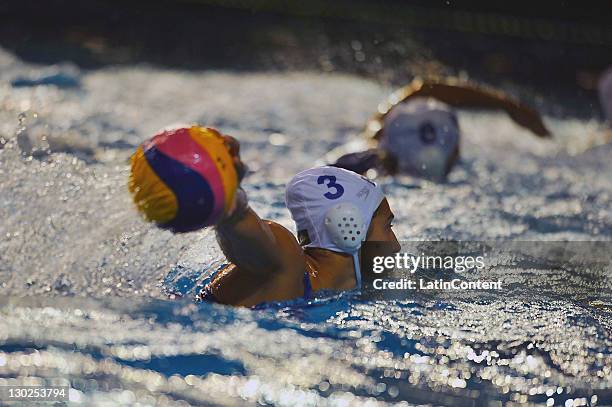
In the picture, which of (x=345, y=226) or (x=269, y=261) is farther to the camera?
(x=345, y=226)

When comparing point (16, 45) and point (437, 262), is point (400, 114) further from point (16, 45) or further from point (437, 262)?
point (16, 45)

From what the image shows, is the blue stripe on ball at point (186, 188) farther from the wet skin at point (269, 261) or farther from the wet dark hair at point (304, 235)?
the wet dark hair at point (304, 235)

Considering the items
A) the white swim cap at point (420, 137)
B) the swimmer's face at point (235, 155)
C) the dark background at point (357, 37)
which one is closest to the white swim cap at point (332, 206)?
the swimmer's face at point (235, 155)

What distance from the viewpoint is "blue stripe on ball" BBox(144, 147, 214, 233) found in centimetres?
258

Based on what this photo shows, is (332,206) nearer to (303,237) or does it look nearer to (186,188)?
(303,237)

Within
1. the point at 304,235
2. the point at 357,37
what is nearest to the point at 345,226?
the point at 304,235

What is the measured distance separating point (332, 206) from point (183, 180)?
2.81 feet

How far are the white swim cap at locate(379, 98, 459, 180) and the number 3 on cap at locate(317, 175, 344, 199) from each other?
2.45 m

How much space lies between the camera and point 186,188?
258cm

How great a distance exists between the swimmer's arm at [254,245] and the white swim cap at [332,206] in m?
0.24

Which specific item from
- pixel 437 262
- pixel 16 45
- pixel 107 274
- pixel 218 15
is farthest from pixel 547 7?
pixel 107 274

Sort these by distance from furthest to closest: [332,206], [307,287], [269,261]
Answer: [332,206] → [307,287] → [269,261]

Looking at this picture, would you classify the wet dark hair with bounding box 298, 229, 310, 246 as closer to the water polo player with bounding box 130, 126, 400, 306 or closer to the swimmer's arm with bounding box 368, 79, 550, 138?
the water polo player with bounding box 130, 126, 400, 306

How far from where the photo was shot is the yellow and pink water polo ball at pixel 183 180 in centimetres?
258
